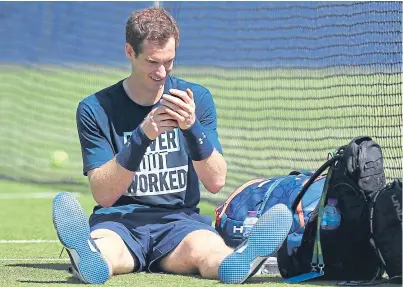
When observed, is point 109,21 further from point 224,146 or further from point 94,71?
point 224,146

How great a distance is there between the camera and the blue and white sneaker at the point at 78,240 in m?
4.63

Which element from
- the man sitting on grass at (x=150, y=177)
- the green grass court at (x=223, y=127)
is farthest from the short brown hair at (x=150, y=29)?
the green grass court at (x=223, y=127)

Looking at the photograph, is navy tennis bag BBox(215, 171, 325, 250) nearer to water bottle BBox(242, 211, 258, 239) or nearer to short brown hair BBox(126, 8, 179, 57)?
water bottle BBox(242, 211, 258, 239)

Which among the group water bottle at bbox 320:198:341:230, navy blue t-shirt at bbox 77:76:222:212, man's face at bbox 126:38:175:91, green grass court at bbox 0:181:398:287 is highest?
man's face at bbox 126:38:175:91

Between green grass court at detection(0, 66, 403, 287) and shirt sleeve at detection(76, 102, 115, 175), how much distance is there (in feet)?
1.89

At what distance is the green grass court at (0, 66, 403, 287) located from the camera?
7605 mm

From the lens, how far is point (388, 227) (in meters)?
4.64

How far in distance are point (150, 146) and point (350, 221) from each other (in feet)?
3.74

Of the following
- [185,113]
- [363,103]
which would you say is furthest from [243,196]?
[363,103]

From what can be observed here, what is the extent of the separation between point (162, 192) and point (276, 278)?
0.75 metres

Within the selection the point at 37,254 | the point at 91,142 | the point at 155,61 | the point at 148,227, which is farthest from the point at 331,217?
the point at 37,254

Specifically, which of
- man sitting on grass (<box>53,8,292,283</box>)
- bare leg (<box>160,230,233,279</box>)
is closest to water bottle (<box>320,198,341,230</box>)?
man sitting on grass (<box>53,8,292,283</box>)

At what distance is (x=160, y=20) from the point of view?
5102mm

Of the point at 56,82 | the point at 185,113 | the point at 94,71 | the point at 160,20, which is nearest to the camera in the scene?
the point at 185,113
